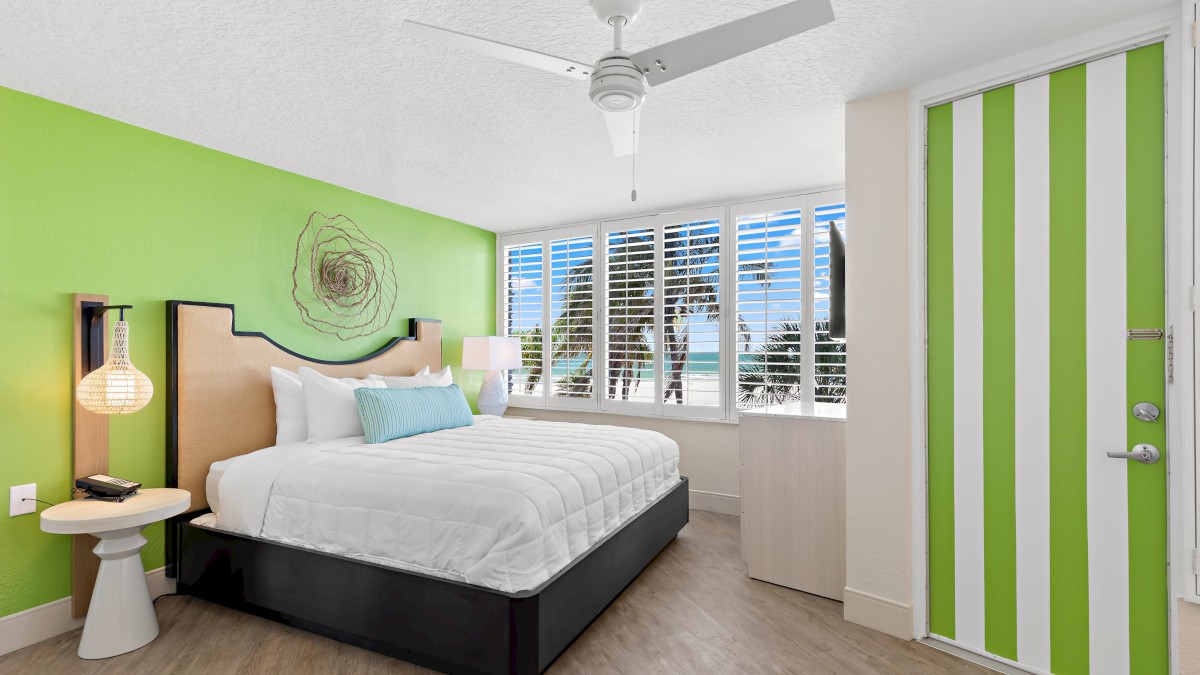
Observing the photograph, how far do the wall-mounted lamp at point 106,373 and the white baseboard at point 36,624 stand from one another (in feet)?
2.98

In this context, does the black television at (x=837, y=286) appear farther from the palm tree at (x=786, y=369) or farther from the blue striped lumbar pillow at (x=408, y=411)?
the blue striped lumbar pillow at (x=408, y=411)

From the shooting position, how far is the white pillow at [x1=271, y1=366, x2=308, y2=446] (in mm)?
A: 3166

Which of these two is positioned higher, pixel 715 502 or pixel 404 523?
pixel 404 523

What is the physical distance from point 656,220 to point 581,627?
322 centimetres

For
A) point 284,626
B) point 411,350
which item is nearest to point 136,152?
point 411,350

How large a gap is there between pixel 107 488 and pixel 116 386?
17.6 inches

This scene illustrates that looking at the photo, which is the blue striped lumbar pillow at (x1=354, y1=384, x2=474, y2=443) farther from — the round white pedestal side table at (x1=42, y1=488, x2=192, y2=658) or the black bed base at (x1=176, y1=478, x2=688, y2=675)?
the round white pedestal side table at (x1=42, y1=488, x2=192, y2=658)

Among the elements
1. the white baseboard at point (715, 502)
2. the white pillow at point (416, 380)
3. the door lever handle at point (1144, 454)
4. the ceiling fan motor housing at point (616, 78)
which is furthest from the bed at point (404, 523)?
the door lever handle at point (1144, 454)

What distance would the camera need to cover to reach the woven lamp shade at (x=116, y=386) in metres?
2.39

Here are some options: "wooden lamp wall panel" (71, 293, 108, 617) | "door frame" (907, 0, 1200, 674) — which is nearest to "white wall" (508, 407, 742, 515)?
"door frame" (907, 0, 1200, 674)

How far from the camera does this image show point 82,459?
2525mm

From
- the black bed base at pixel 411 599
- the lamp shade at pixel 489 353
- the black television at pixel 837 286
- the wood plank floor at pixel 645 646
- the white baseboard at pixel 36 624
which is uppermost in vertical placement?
the black television at pixel 837 286

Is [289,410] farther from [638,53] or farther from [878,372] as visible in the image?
[878,372]

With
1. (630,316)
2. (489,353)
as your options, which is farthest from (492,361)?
(630,316)
